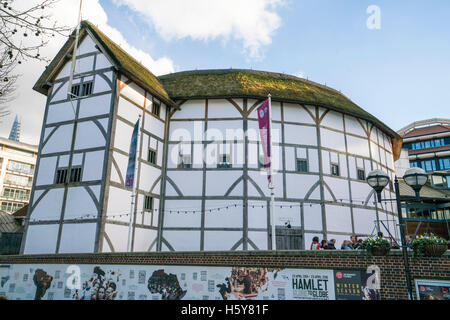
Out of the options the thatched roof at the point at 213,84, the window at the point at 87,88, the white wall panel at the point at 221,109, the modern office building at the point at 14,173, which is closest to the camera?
the window at the point at 87,88

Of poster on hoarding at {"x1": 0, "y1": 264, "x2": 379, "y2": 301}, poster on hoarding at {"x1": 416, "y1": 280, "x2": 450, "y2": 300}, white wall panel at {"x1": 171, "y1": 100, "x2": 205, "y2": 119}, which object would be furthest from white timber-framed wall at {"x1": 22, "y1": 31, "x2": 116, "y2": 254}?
poster on hoarding at {"x1": 416, "y1": 280, "x2": 450, "y2": 300}

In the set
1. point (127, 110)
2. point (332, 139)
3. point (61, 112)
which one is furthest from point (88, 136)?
point (332, 139)

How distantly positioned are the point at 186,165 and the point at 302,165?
7046 millimetres

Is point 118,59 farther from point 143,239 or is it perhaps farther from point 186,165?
point 143,239

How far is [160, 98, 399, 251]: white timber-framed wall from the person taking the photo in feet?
62.3

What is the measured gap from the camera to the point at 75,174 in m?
17.7

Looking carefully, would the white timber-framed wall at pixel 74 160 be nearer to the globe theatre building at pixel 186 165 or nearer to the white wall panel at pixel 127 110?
the globe theatre building at pixel 186 165

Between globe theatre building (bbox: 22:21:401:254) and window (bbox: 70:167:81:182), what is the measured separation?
73 mm

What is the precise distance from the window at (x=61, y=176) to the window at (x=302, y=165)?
1312 centimetres

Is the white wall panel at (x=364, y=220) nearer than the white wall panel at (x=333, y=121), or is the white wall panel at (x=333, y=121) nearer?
the white wall panel at (x=364, y=220)

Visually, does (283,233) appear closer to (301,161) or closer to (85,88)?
(301,161)

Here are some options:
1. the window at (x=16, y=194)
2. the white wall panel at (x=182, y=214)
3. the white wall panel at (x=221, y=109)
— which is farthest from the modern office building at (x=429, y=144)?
the window at (x=16, y=194)

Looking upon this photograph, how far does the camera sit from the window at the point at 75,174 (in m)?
17.5

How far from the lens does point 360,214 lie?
20766 mm
